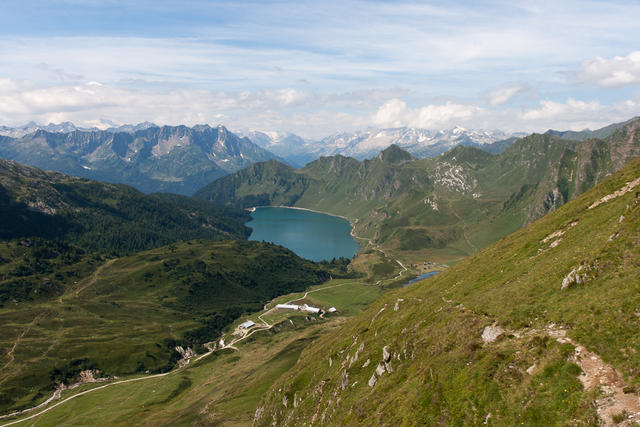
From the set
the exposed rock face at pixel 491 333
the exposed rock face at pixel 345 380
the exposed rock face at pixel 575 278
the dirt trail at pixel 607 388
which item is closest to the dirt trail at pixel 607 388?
the dirt trail at pixel 607 388

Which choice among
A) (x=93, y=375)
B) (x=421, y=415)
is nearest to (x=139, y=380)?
(x=93, y=375)

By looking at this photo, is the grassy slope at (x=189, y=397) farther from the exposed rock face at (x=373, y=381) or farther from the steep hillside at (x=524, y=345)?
the exposed rock face at (x=373, y=381)

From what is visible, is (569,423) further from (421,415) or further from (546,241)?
(546,241)

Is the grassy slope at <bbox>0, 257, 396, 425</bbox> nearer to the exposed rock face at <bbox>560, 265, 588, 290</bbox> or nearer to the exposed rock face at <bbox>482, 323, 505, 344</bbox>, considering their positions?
the exposed rock face at <bbox>482, 323, 505, 344</bbox>

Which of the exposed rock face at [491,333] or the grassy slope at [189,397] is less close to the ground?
the exposed rock face at [491,333]

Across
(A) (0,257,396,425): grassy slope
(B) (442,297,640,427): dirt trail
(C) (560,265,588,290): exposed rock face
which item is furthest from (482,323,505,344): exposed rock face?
(A) (0,257,396,425): grassy slope

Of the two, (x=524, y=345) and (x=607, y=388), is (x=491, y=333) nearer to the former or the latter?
(x=524, y=345)

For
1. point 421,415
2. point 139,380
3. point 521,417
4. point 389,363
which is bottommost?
point 139,380

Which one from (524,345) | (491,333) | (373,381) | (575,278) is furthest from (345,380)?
(575,278)
